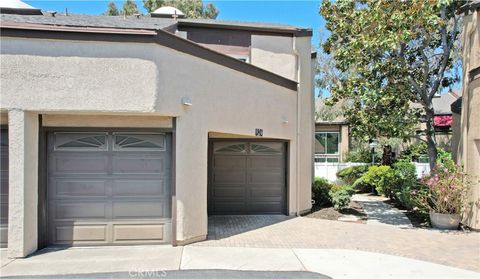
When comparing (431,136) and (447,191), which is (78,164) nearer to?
(447,191)

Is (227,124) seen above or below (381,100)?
below

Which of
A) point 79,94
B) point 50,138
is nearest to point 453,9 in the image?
point 79,94

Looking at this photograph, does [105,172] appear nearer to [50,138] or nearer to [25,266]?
[50,138]

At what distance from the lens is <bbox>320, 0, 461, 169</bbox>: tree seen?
9.84 m

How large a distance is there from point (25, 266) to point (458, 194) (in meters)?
10.6

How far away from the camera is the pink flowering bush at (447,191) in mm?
9445

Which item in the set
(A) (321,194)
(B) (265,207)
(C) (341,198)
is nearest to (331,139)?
(A) (321,194)

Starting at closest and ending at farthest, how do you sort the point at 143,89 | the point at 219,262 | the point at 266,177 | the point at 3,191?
1. the point at 219,262
2. the point at 143,89
3. the point at 3,191
4. the point at 266,177

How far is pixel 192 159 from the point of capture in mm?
7852

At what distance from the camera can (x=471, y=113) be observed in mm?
9602

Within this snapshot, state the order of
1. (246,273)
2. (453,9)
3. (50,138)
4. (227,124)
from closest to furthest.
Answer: (246,273) < (50,138) < (227,124) < (453,9)

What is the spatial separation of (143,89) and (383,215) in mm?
9348

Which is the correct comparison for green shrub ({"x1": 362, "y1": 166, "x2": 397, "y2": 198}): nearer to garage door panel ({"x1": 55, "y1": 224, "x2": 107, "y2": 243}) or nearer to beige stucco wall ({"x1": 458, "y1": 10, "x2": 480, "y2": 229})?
beige stucco wall ({"x1": 458, "y1": 10, "x2": 480, "y2": 229})

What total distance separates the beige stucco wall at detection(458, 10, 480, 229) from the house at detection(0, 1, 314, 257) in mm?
6477
